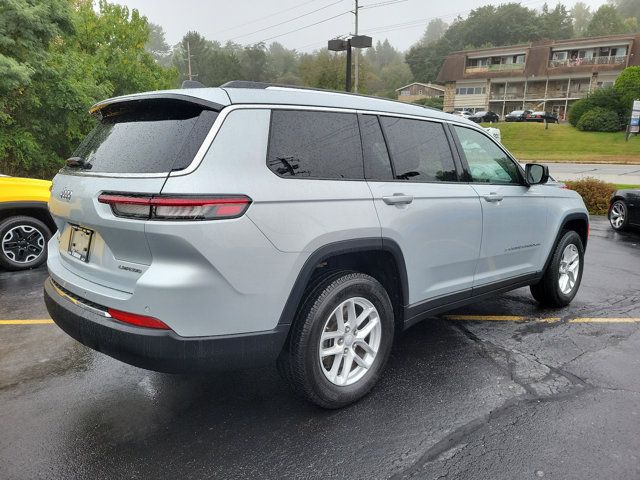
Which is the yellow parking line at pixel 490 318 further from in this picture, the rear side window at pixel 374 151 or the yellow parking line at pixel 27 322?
the yellow parking line at pixel 27 322

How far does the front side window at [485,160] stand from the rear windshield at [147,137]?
2175 millimetres

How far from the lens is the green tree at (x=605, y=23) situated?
3644 inches

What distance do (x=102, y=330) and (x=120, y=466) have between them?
675 millimetres

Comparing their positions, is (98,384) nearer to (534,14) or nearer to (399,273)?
(399,273)

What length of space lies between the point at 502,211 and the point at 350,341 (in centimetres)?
182

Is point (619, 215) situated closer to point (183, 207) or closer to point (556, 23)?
point (183, 207)

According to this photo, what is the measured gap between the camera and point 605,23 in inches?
3688

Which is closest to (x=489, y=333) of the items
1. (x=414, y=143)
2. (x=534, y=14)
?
(x=414, y=143)

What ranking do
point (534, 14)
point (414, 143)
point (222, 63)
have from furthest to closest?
point (534, 14)
point (222, 63)
point (414, 143)

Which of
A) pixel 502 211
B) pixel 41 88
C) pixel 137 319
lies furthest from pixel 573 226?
pixel 41 88

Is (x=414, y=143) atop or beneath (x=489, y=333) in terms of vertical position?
atop

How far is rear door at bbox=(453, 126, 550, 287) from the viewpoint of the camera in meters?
3.77

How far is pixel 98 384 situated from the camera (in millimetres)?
3201

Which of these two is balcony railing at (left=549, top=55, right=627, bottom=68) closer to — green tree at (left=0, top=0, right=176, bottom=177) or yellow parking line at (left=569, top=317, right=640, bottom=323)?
green tree at (left=0, top=0, right=176, bottom=177)
